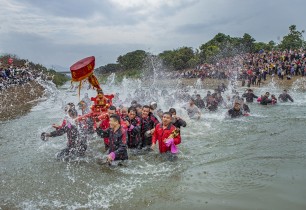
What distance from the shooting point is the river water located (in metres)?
5.24

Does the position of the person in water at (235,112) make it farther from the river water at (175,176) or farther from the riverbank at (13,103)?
the riverbank at (13,103)

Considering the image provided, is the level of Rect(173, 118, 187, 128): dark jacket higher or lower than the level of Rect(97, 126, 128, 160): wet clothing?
higher

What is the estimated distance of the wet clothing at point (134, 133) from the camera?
24.7 ft

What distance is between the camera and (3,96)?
19031 mm

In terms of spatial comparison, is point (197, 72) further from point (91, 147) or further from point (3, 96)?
point (91, 147)

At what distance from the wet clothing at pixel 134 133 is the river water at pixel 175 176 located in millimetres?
326

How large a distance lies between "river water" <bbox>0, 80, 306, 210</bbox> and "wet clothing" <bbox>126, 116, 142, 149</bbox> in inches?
12.8

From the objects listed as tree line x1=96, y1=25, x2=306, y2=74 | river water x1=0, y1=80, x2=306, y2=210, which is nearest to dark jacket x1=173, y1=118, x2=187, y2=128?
river water x1=0, y1=80, x2=306, y2=210

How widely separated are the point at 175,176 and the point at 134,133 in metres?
1.71

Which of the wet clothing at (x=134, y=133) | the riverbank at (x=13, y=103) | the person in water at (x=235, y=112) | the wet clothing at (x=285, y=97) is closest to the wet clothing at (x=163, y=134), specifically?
the wet clothing at (x=134, y=133)

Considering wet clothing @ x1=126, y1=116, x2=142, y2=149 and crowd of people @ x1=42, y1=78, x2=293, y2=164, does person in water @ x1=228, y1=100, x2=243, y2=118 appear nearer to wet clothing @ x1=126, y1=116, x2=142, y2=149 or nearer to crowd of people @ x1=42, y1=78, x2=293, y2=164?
crowd of people @ x1=42, y1=78, x2=293, y2=164

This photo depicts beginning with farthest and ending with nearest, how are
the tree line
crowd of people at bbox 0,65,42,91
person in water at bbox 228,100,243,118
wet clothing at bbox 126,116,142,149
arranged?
1. the tree line
2. crowd of people at bbox 0,65,42,91
3. person in water at bbox 228,100,243,118
4. wet clothing at bbox 126,116,142,149

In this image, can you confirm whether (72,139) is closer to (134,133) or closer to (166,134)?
(134,133)

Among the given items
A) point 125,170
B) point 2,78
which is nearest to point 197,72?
point 2,78
